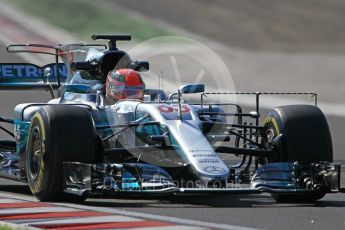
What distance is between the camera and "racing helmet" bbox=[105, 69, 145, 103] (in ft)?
45.7

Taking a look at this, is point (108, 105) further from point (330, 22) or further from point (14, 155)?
point (330, 22)

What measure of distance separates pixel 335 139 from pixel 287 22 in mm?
10358

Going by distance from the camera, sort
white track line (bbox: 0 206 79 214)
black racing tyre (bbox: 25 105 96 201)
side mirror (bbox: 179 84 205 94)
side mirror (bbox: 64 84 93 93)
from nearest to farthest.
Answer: white track line (bbox: 0 206 79 214)
black racing tyre (bbox: 25 105 96 201)
side mirror (bbox: 64 84 93 93)
side mirror (bbox: 179 84 205 94)

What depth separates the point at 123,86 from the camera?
13.9 metres

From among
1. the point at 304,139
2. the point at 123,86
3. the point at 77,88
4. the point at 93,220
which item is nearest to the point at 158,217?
the point at 93,220

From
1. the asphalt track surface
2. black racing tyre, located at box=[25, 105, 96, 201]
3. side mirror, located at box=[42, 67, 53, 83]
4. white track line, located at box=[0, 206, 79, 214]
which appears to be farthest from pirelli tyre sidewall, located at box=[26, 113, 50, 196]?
side mirror, located at box=[42, 67, 53, 83]

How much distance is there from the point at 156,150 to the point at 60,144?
1133 mm

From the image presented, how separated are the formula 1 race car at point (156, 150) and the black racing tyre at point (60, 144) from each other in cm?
1

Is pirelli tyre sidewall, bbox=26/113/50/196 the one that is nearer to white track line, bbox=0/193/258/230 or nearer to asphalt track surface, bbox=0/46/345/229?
white track line, bbox=0/193/258/230

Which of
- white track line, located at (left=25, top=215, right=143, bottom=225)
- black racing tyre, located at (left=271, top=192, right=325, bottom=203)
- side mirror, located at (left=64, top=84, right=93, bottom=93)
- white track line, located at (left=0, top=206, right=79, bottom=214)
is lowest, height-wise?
white track line, located at (left=25, top=215, right=143, bottom=225)

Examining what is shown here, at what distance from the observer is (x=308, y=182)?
40.5ft

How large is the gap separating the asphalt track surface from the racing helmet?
151cm

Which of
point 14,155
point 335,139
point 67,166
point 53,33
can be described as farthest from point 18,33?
point 67,166

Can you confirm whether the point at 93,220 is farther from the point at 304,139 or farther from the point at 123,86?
the point at 123,86
